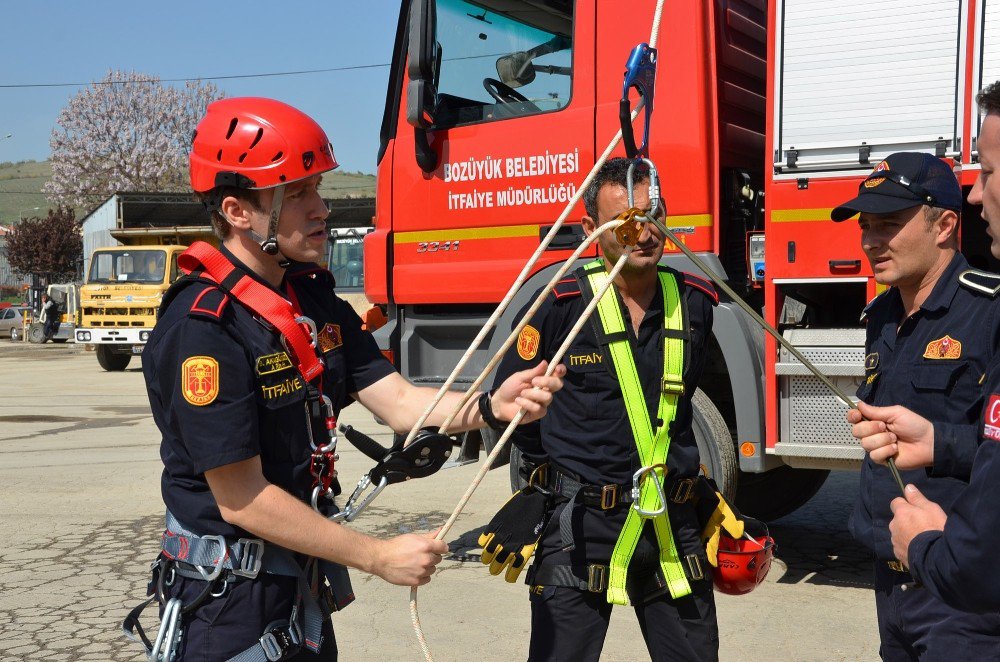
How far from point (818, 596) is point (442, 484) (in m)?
3.33

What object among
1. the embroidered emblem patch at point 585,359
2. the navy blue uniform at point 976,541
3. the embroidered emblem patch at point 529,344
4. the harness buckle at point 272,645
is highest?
the embroidered emblem patch at point 529,344

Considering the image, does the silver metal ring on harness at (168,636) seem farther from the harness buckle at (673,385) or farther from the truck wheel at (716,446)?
the truck wheel at (716,446)

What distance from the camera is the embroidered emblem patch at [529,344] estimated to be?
9.91ft

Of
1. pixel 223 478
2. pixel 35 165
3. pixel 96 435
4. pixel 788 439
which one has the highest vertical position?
pixel 35 165

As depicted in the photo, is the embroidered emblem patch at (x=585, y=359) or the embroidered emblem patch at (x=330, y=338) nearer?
the embroidered emblem patch at (x=330, y=338)

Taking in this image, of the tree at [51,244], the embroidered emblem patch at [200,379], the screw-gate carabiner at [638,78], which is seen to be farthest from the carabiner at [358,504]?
the tree at [51,244]

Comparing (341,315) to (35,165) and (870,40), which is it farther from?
(35,165)

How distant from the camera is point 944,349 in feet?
8.34

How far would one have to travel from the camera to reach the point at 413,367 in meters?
5.93

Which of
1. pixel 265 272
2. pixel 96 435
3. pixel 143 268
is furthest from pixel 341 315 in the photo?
pixel 143 268

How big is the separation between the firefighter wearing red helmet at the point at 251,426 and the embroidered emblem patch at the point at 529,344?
82cm

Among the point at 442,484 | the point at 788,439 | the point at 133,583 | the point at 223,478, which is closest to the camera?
the point at 223,478

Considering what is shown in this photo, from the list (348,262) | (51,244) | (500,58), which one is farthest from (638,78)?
(51,244)

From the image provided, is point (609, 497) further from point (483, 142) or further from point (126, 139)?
point (126, 139)
